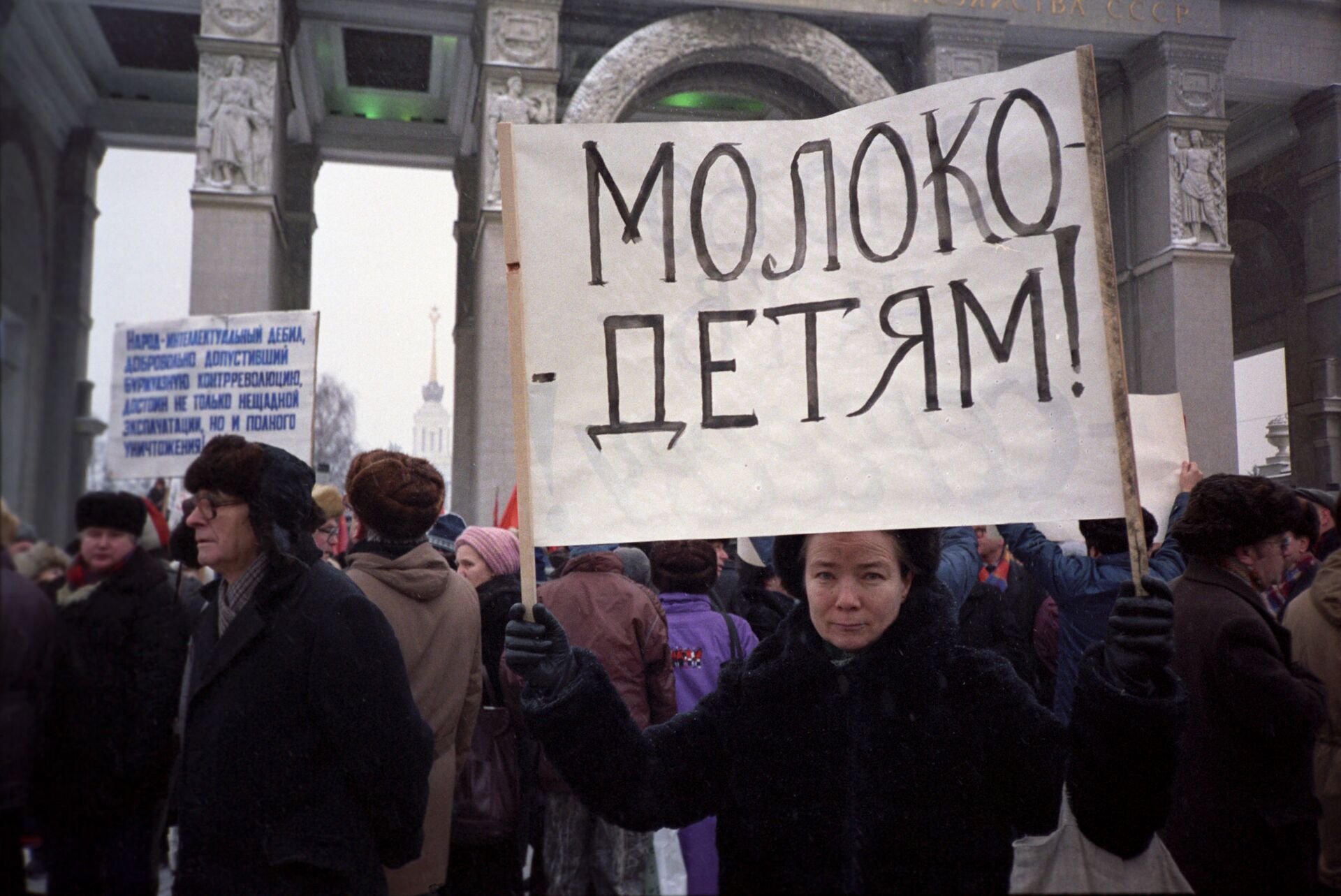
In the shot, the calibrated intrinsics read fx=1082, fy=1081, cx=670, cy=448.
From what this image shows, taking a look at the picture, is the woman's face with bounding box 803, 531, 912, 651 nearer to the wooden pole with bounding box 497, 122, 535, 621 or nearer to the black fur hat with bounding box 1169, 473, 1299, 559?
the wooden pole with bounding box 497, 122, 535, 621

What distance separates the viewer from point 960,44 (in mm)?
12883

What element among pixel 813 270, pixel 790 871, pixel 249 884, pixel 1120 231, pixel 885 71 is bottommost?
pixel 249 884

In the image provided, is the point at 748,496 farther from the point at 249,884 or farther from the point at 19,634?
the point at 19,634

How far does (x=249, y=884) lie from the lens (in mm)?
2275

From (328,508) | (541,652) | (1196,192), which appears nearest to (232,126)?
(328,508)

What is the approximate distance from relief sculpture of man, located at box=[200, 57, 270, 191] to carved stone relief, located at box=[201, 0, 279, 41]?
32 centimetres

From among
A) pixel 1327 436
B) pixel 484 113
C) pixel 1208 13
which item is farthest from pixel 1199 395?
pixel 484 113

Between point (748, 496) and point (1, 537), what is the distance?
4.65ft

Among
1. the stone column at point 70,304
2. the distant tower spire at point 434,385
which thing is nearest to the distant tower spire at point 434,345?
the distant tower spire at point 434,385

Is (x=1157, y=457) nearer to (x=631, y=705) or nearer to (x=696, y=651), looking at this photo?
(x=696, y=651)

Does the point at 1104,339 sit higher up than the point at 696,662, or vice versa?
the point at 1104,339

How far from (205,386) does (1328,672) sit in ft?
17.7

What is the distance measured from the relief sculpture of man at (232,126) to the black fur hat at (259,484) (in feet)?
34.5

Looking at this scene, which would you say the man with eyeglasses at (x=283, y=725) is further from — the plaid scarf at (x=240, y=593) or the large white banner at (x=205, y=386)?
the large white banner at (x=205, y=386)
